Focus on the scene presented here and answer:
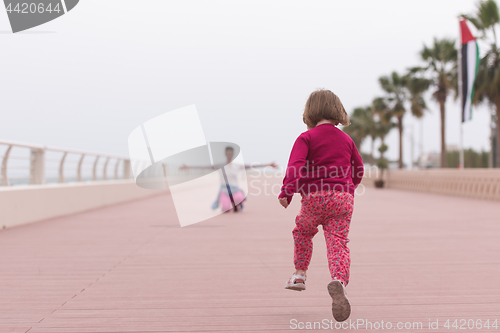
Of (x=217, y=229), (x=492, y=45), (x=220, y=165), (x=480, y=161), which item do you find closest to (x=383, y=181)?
(x=492, y=45)

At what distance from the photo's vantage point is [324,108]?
3.44m

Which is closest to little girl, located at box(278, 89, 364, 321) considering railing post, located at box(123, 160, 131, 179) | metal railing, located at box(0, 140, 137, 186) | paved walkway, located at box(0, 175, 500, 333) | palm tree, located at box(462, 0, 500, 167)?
paved walkway, located at box(0, 175, 500, 333)

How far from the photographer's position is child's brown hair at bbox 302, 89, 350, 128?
3.44 metres

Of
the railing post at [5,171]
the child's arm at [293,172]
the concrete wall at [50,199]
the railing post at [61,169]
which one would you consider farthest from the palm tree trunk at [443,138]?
the child's arm at [293,172]

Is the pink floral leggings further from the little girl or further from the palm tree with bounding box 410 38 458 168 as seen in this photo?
the palm tree with bounding box 410 38 458 168

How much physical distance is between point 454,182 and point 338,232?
20191mm

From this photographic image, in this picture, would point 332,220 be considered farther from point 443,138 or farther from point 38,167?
point 443,138

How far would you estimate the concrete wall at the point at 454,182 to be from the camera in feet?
59.9

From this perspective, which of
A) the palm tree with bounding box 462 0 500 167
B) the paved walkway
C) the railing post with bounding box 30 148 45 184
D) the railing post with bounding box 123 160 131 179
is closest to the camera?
the paved walkway

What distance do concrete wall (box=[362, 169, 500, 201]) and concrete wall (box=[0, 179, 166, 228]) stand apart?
41.8 ft

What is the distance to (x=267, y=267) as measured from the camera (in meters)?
5.32

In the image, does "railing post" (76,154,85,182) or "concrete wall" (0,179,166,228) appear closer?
"concrete wall" (0,179,166,228)

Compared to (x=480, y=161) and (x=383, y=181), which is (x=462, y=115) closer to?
(x=383, y=181)

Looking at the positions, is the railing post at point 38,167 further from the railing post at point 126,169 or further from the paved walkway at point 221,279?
the railing post at point 126,169
